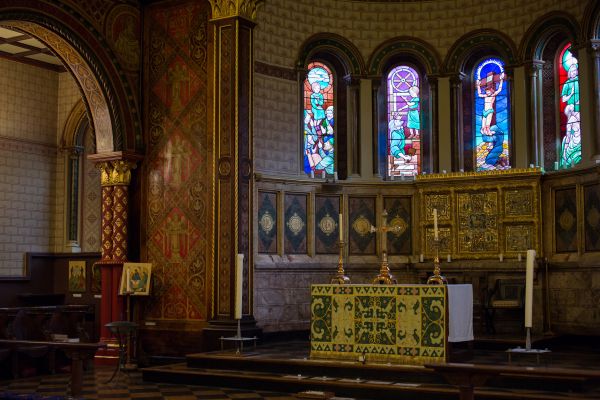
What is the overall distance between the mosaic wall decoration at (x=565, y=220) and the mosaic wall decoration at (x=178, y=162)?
660 cm

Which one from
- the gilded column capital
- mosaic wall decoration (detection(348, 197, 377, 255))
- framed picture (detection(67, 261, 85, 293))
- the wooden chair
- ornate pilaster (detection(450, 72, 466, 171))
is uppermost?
the gilded column capital

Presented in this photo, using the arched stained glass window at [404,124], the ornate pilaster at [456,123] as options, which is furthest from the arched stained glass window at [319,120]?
the ornate pilaster at [456,123]

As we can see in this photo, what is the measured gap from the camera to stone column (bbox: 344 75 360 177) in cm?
1695

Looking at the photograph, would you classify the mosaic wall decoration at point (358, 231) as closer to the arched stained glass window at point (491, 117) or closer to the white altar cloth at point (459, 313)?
the arched stained glass window at point (491, 117)

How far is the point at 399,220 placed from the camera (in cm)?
1681

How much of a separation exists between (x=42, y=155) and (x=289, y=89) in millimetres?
6686

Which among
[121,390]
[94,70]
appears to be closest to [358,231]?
[94,70]

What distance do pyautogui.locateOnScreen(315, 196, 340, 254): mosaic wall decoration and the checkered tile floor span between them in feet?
18.4

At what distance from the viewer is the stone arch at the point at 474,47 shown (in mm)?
16281

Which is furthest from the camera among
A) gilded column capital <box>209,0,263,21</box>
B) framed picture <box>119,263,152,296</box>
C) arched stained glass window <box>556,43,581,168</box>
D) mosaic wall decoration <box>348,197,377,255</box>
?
→ mosaic wall decoration <box>348,197,377,255</box>

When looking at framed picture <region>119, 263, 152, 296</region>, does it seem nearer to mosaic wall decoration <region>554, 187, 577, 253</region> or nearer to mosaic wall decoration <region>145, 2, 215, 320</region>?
mosaic wall decoration <region>145, 2, 215, 320</region>

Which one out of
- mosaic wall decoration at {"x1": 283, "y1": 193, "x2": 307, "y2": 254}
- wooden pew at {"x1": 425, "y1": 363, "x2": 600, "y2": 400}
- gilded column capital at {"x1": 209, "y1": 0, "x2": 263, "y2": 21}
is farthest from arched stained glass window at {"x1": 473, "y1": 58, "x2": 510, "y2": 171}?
wooden pew at {"x1": 425, "y1": 363, "x2": 600, "y2": 400}

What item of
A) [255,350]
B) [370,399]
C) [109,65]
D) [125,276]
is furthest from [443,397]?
[109,65]

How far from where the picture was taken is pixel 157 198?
46.4 feet
